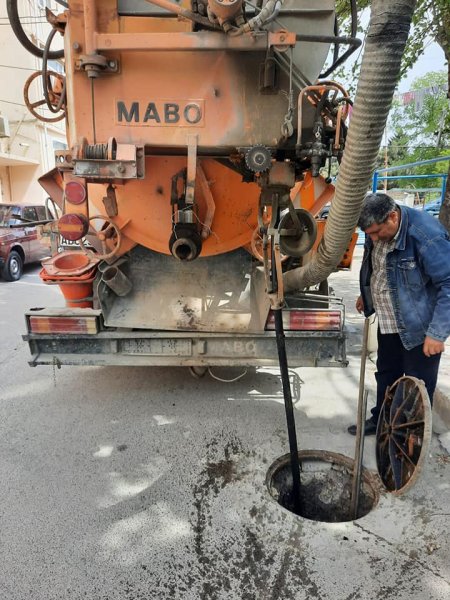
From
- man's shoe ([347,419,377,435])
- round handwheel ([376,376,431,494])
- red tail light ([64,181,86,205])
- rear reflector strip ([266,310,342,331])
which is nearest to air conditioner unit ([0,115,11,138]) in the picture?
red tail light ([64,181,86,205])

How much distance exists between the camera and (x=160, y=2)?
2.17m

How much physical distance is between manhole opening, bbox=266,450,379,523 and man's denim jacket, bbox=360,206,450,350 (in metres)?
0.93

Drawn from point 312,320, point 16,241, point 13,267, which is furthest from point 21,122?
point 312,320

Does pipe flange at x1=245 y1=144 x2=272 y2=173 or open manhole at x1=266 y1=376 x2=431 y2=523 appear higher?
pipe flange at x1=245 y1=144 x2=272 y2=173

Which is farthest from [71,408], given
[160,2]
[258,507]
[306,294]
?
[160,2]

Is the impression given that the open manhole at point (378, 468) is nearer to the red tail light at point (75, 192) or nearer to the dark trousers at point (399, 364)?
the dark trousers at point (399, 364)

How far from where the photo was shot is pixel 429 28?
233 inches

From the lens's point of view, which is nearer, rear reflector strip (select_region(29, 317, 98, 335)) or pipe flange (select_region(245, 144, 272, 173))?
pipe flange (select_region(245, 144, 272, 173))

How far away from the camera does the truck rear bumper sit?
341 cm

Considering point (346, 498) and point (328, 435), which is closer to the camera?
point (346, 498)

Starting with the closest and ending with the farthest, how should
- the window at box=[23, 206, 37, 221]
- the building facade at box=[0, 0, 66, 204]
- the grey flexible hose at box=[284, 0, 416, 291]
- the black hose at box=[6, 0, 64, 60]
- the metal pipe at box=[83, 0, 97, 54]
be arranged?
the grey flexible hose at box=[284, 0, 416, 291]
the metal pipe at box=[83, 0, 97, 54]
the black hose at box=[6, 0, 64, 60]
the window at box=[23, 206, 37, 221]
the building facade at box=[0, 0, 66, 204]

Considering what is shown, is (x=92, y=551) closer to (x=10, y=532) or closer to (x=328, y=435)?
(x=10, y=532)

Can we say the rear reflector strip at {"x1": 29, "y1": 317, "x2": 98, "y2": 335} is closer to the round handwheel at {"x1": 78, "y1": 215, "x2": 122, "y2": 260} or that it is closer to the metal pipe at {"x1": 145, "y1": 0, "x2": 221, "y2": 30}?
the round handwheel at {"x1": 78, "y1": 215, "x2": 122, "y2": 260}

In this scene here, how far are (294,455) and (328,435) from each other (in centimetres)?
64
